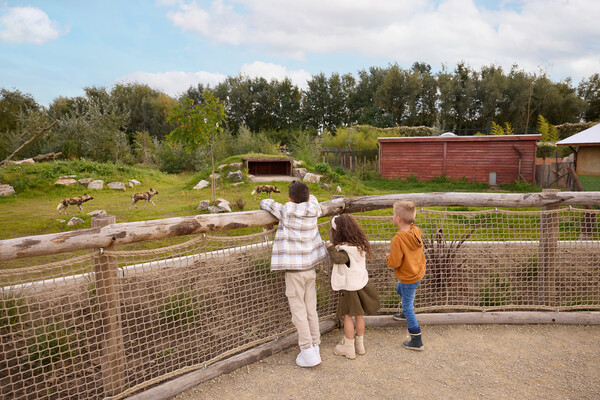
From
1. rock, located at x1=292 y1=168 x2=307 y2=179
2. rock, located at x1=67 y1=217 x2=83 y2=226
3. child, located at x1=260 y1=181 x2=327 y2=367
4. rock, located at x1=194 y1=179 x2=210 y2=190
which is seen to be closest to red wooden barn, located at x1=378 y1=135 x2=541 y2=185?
rock, located at x1=292 y1=168 x2=307 y2=179

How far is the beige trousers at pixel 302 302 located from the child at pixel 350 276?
0.74 feet

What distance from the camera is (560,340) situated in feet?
12.8

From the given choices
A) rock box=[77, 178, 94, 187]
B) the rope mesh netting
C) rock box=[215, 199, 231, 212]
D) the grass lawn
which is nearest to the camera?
the rope mesh netting

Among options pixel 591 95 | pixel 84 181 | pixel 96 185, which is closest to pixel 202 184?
pixel 96 185

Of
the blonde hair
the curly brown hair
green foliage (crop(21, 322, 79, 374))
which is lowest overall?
green foliage (crop(21, 322, 79, 374))

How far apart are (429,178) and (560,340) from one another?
16386 millimetres

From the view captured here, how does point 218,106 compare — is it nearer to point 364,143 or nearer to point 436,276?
point 436,276

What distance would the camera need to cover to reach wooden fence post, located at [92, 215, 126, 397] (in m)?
2.88

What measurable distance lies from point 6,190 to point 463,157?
18.3m

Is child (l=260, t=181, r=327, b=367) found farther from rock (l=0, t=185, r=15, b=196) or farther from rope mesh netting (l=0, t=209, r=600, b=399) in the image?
rock (l=0, t=185, r=15, b=196)

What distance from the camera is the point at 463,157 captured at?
19.2 m

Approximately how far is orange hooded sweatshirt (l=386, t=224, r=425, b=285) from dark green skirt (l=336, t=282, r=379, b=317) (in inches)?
12.6

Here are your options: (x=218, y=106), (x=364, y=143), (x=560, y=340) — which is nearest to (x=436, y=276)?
(x=560, y=340)

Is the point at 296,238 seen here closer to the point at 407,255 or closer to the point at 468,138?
the point at 407,255
